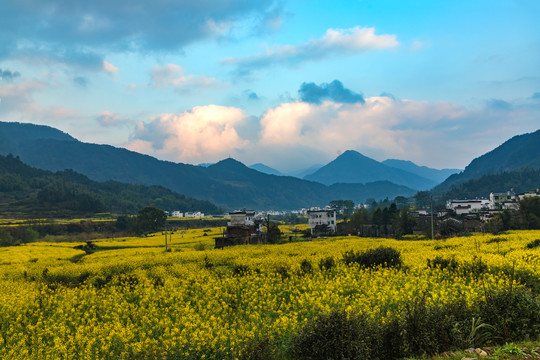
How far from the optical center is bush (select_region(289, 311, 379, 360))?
396 inches

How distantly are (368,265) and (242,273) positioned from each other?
26.0 feet

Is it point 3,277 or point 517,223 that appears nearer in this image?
point 3,277

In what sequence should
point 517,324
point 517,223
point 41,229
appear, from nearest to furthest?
point 517,324 < point 517,223 < point 41,229

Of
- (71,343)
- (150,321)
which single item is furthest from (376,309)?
(71,343)

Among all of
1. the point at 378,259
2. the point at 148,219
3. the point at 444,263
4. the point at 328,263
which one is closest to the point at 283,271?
the point at 328,263

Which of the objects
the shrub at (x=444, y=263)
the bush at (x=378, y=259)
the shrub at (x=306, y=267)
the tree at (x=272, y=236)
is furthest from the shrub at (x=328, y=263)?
the tree at (x=272, y=236)

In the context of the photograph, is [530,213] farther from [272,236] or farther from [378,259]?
[378,259]

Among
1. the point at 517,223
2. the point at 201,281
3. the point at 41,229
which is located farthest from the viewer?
the point at 41,229

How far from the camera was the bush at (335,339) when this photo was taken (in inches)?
396

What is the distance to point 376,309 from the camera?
41.6ft

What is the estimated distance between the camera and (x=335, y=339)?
10.1 meters

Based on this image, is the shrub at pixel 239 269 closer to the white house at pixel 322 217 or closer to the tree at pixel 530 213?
the tree at pixel 530 213

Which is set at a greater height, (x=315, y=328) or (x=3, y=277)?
(x=315, y=328)

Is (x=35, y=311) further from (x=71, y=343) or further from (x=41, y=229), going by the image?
(x=41, y=229)
